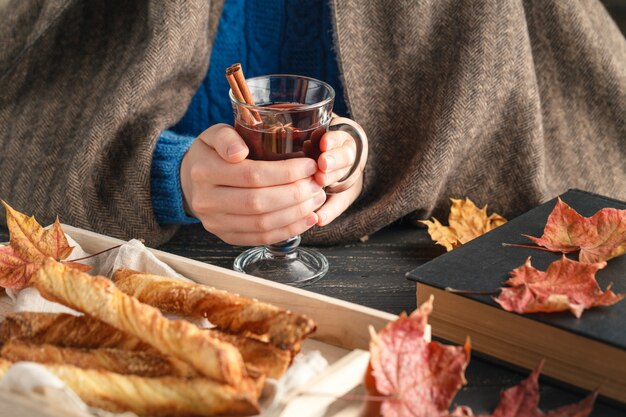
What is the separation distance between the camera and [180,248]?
117 centimetres

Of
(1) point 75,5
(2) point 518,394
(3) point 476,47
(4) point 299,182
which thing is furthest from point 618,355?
(1) point 75,5

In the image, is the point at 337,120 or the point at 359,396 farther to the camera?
the point at 337,120

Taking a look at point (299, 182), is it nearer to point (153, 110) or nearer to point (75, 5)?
point (153, 110)

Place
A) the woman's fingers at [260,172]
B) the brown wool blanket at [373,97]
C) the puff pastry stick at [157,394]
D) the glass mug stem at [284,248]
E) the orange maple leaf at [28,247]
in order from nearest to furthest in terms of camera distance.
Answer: the puff pastry stick at [157,394] < the orange maple leaf at [28,247] < the woman's fingers at [260,172] < the glass mug stem at [284,248] < the brown wool blanket at [373,97]

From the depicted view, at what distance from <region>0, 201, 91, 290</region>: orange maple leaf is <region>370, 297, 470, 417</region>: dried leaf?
38cm

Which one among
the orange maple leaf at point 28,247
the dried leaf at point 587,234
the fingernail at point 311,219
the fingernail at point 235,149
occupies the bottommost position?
the fingernail at point 311,219

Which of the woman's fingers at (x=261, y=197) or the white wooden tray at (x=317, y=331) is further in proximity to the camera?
the woman's fingers at (x=261, y=197)

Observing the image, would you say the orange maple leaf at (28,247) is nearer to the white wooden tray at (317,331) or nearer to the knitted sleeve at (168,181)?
the white wooden tray at (317,331)

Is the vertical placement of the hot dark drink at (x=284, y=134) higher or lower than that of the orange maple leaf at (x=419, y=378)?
higher

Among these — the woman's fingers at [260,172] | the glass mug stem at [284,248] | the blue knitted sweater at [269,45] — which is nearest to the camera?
the woman's fingers at [260,172]

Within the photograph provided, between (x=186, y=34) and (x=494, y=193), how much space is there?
1.87 feet

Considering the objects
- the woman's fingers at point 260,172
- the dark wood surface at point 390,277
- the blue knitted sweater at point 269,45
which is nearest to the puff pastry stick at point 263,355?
the dark wood surface at point 390,277

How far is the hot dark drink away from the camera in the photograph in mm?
940

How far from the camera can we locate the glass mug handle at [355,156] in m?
1.05
